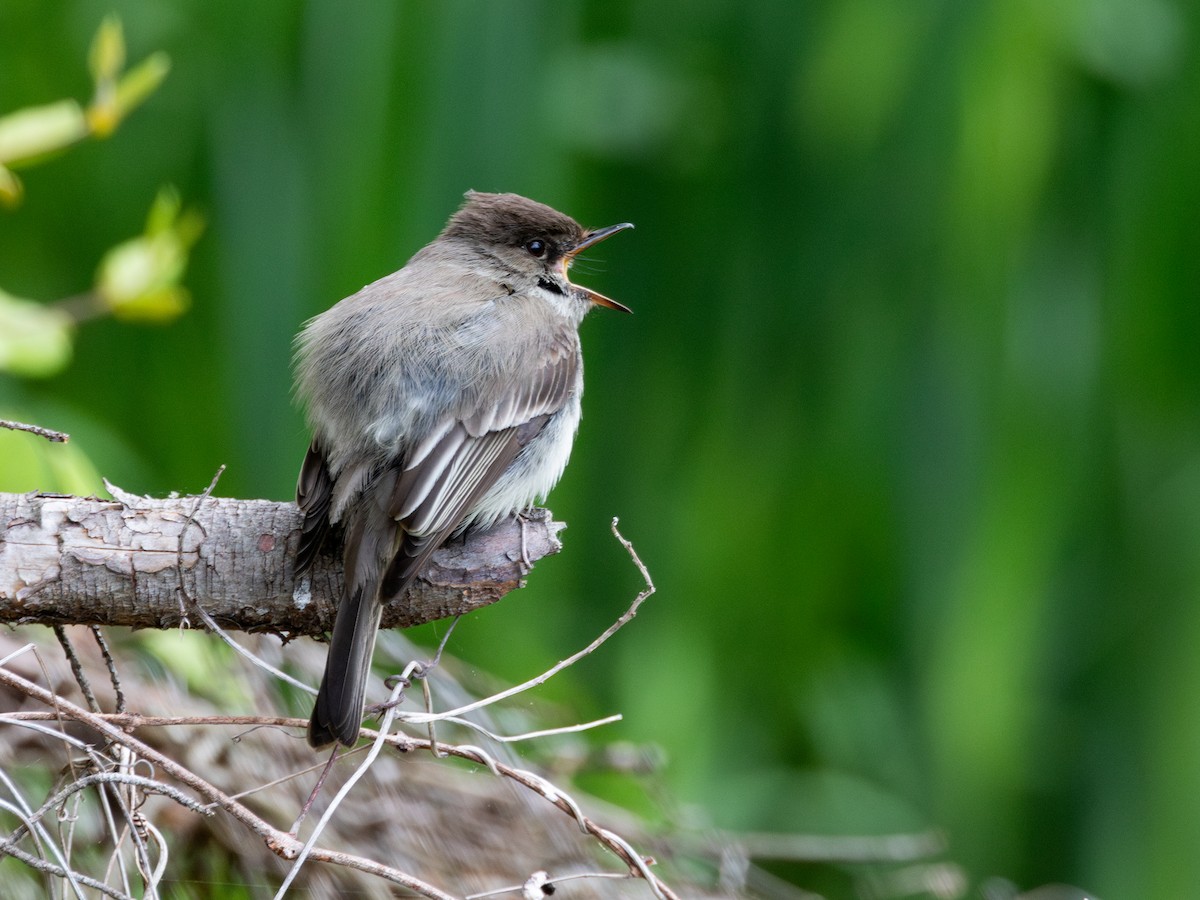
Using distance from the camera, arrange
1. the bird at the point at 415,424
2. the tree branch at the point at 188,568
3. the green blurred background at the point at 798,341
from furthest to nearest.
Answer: the green blurred background at the point at 798,341
the bird at the point at 415,424
the tree branch at the point at 188,568

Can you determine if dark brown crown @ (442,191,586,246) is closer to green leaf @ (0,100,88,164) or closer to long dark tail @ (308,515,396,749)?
green leaf @ (0,100,88,164)

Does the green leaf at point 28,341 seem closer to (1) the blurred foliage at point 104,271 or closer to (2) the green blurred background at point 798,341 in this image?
(1) the blurred foliage at point 104,271

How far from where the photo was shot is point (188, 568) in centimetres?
172

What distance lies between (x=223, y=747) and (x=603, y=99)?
2.36 meters

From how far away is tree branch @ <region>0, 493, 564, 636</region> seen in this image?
1.66 metres

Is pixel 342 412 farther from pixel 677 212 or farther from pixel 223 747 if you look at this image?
pixel 677 212

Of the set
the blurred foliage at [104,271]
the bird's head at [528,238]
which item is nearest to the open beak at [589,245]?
the bird's head at [528,238]

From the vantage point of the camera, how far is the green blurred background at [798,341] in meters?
3.51

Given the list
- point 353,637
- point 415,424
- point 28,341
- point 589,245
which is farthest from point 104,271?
point 353,637

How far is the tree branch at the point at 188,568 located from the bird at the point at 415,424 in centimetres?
4

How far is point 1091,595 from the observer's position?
13.3ft

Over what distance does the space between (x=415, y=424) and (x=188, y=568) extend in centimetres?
54

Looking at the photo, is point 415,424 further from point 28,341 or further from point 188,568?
point 28,341

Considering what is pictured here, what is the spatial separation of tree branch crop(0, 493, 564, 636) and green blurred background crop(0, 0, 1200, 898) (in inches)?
56.8
